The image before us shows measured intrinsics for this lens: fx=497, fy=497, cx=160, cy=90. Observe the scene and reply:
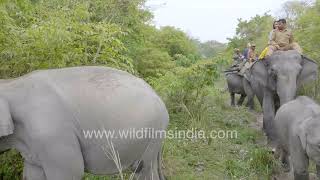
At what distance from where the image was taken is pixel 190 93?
31.0 feet

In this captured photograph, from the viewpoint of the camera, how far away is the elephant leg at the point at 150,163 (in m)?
4.39

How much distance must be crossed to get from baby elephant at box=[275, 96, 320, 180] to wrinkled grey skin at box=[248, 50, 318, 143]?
912mm

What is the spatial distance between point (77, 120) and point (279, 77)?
16.0 ft

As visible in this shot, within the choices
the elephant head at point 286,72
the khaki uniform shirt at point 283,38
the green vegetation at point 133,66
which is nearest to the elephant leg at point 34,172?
the green vegetation at point 133,66

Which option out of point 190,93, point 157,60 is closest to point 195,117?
point 190,93

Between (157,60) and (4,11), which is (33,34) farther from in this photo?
(157,60)

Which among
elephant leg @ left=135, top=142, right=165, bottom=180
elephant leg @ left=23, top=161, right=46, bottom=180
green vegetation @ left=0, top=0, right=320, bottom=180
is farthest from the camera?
green vegetation @ left=0, top=0, right=320, bottom=180

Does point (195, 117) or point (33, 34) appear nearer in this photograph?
point (33, 34)

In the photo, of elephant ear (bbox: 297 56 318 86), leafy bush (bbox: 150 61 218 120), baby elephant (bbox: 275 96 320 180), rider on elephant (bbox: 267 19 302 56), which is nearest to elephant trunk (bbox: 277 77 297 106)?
elephant ear (bbox: 297 56 318 86)

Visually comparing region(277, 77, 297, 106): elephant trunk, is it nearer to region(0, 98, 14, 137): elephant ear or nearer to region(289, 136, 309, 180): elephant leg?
region(289, 136, 309, 180): elephant leg

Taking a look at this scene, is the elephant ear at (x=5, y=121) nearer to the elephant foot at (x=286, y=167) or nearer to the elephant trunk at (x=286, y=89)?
the elephant foot at (x=286, y=167)

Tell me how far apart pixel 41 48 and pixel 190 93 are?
15.4 ft

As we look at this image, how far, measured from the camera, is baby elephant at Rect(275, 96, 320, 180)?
541 cm

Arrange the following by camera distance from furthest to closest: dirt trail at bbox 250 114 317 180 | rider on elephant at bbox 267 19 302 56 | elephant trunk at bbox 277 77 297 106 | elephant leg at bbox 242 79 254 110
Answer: elephant leg at bbox 242 79 254 110, rider on elephant at bbox 267 19 302 56, elephant trunk at bbox 277 77 297 106, dirt trail at bbox 250 114 317 180
